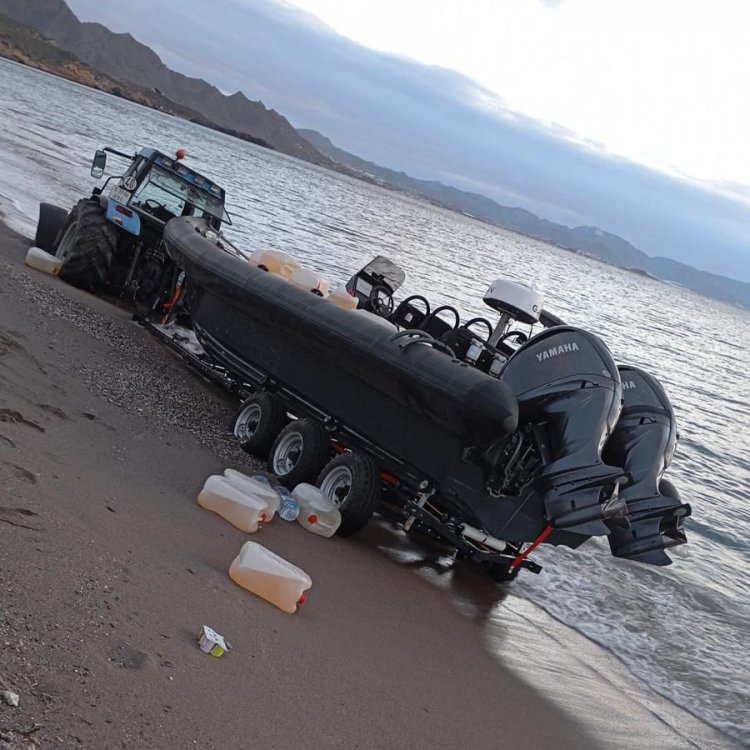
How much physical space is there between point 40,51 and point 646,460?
161 metres

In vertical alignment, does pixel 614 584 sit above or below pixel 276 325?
below

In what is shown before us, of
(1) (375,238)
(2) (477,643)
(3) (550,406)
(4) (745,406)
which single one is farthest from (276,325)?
(1) (375,238)

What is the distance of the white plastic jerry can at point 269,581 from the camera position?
525 centimetres

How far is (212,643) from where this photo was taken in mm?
4379

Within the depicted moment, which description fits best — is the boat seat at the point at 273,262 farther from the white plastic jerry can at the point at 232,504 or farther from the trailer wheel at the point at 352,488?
the white plastic jerry can at the point at 232,504

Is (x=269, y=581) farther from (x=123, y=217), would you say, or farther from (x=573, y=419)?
(x=123, y=217)

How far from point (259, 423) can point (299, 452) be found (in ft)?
2.10

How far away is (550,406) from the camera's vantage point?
21.9ft

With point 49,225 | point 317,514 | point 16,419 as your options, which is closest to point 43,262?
point 49,225

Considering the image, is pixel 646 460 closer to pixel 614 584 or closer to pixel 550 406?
pixel 550 406

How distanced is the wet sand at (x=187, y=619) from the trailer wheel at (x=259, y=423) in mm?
151

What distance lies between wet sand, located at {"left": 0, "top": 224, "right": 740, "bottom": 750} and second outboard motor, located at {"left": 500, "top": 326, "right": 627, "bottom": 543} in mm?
1265

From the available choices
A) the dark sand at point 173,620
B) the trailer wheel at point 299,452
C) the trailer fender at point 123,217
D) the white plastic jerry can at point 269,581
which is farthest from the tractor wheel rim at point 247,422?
the trailer fender at point 123,217

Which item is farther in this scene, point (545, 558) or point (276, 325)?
point (545, 558)
